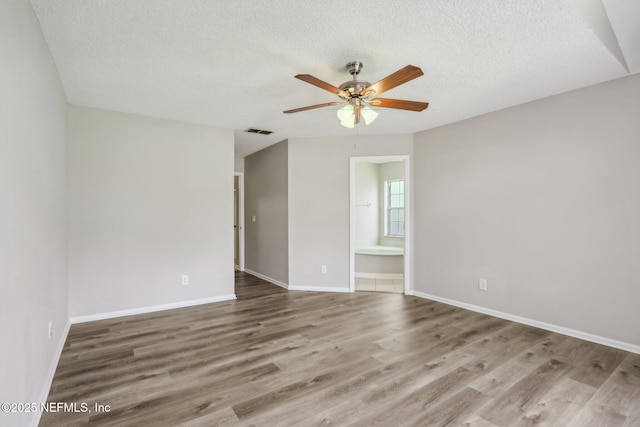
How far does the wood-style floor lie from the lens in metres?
1.85

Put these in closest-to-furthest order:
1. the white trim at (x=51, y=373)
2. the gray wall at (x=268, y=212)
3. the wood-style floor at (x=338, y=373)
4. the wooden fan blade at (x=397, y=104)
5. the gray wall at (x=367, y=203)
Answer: the white trim at (x=51, y=373)
the wood-style floor at (x=338, y=373)
the wooden fan blade at (x=397, y=104)
the gray wall at (x=268, y=212)
the gray wall at (x=367, y=203)

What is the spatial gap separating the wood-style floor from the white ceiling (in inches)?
96.6

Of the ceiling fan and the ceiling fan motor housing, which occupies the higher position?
the ceiling fan motor housing

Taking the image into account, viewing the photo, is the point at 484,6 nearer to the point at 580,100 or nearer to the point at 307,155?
the point at 580,100

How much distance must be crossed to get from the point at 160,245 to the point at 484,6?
398 centimetres

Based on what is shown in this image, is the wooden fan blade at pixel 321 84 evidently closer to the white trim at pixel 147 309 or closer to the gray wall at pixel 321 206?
the gray wall at pixel 321 206

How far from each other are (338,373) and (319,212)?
283cm

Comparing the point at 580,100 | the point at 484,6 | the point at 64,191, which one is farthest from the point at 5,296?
the point at 580,100

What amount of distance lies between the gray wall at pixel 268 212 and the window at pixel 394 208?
275 centimetres

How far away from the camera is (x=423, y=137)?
4.47m

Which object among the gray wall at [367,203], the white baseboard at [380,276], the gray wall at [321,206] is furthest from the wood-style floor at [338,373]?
the gray wall at [367,203]

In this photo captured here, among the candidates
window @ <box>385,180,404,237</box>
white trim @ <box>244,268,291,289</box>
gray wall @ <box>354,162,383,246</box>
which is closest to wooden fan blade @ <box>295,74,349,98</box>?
white trim @ <box>244,268,291,289</box>

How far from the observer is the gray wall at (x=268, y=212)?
505cm

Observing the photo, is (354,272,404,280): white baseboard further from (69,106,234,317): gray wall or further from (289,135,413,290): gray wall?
(69,106,234,317): gray wall
